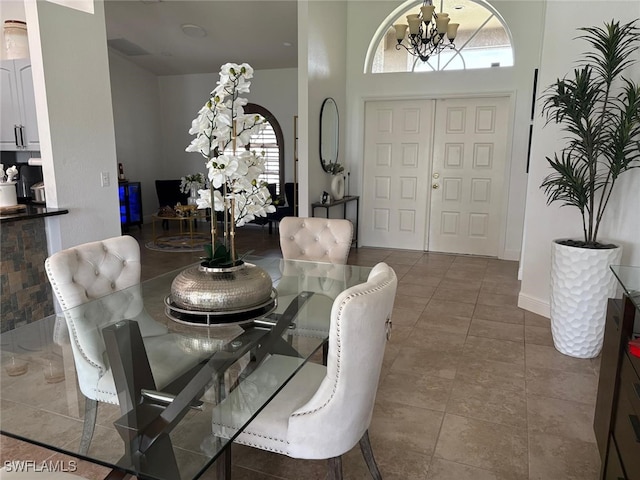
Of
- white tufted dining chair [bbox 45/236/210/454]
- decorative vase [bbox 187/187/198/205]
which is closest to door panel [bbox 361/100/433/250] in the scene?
decorative vase [bbox 187/187/198/205]

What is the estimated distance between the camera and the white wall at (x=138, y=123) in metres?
7.75

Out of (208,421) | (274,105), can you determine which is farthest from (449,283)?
(274,105)

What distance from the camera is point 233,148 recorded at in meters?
1.60

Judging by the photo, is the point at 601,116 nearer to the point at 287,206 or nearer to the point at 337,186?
the point at 337,186

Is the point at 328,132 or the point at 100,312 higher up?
the point at 328,132

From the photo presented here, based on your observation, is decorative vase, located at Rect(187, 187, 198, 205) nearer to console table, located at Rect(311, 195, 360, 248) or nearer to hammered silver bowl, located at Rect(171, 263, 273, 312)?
console table, located at Rect(311, 195, 360, 248)

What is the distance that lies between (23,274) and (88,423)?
7.49ft

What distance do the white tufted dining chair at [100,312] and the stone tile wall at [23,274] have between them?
126 cm

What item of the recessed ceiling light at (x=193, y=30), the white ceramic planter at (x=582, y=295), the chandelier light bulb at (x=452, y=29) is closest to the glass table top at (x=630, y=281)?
the white ceramic planter at (x=582, y=295)

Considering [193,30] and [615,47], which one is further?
[193,30]

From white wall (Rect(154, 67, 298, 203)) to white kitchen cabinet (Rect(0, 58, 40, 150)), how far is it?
428 cm

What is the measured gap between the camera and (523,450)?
205cm

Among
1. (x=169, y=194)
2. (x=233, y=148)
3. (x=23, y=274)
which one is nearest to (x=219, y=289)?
(x=233, y=148)

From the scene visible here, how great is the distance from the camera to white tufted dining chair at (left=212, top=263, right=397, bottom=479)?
127 centimetres
